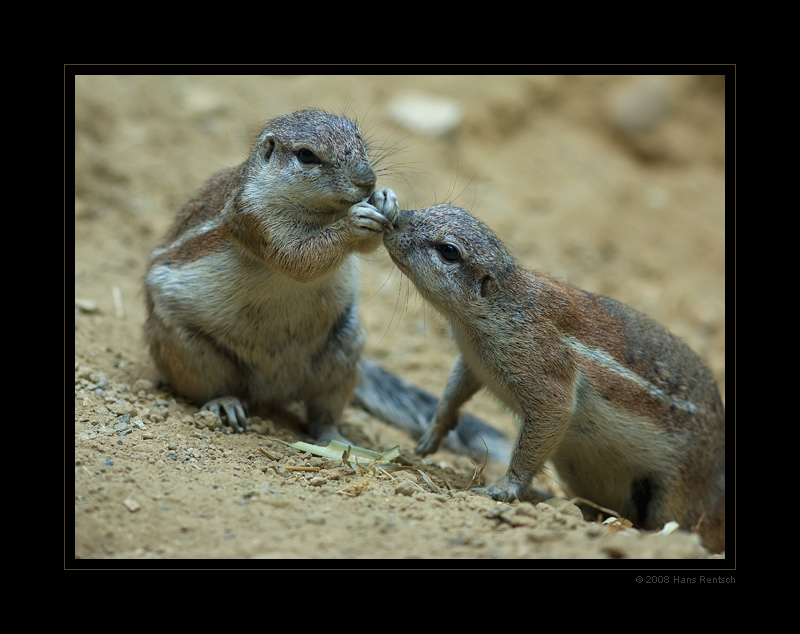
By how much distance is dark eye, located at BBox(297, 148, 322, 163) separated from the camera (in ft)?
17.0

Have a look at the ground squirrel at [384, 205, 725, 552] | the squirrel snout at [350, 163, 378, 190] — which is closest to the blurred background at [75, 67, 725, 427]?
the ground squirrel at [384, 205, 725, 552]

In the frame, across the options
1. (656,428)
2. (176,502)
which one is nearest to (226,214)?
(176,502)

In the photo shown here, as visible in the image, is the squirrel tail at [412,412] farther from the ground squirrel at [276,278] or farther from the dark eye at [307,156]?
the dark eye at [307,156]

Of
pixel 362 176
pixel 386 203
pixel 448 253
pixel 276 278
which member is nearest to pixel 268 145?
pixel 362 176

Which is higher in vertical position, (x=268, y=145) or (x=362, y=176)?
(x=268, y=145)

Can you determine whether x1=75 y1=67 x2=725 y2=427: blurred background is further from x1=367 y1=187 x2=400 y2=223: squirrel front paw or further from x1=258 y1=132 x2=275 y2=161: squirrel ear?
x1=367 y1=187 x2=400 y2=223: squirrel front paw

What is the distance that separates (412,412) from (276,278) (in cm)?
195

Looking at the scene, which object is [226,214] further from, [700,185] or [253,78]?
[700,185]

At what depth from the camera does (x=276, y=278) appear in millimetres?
5551

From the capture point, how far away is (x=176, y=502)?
4094mm

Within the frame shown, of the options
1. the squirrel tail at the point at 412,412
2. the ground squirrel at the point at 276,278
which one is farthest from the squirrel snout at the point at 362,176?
the squirrel tail at the point at 412,412

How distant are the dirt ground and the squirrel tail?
16cm

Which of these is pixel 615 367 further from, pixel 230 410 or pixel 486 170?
pixel 486 170

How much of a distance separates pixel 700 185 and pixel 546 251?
3.69 m
